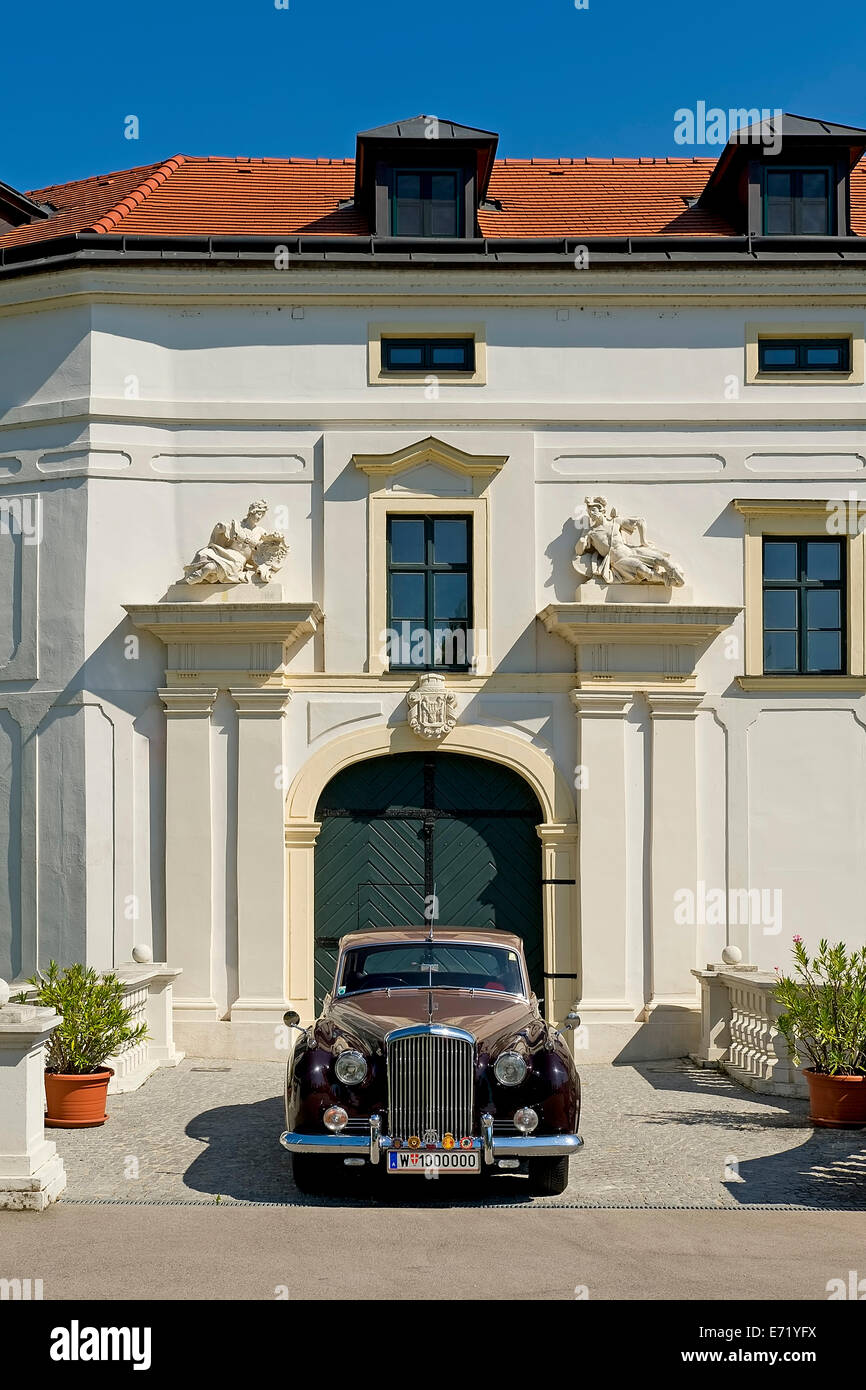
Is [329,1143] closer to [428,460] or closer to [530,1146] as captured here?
[530,1146]

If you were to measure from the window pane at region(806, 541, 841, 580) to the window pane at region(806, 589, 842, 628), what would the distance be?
0.17m

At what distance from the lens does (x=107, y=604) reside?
1501 cm

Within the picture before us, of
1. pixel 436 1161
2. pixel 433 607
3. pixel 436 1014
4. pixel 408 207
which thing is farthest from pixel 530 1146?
pixel 408 207

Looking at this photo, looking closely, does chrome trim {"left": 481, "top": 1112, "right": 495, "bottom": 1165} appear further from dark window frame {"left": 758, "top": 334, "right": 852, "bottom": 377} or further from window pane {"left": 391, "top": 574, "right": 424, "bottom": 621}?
dark window frame {"left": 758, "top": 334, "right": 852, "bottom": 377}

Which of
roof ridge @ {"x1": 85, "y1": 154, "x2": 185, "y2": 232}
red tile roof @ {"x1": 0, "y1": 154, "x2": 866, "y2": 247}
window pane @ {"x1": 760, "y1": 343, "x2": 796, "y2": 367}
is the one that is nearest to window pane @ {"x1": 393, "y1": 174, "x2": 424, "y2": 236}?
red tile roof @ {"x1": 0, "y1": 154, "x2": 866, "y2": 247}

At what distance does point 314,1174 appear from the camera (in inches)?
342

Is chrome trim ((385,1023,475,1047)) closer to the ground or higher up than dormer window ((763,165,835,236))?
closer to the ground

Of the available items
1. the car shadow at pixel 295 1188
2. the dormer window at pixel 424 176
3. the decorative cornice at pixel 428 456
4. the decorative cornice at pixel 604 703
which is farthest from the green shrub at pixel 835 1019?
the dormer window at pixel 424 176

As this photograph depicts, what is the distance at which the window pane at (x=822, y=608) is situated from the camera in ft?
50.6

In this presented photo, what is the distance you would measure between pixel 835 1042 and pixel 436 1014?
3.45 meters

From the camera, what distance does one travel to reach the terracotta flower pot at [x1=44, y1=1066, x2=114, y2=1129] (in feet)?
35.3
